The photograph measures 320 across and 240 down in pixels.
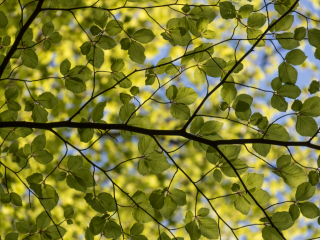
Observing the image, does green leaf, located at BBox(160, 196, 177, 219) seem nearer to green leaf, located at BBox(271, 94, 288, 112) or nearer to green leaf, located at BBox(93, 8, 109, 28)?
green leaf, located at BBox(271, 94, 288, 112)

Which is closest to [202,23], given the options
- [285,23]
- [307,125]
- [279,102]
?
[285,23]

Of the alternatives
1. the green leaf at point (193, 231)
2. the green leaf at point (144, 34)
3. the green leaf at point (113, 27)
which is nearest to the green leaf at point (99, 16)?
the green leaf at point (113, 27)

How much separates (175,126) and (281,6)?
2.52 m

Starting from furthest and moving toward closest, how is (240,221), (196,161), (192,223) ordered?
1. (240,221)
2. (196,161)
3. (192,223)

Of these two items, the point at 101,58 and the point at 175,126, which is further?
the point at 175,126

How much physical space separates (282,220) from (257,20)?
0.82m

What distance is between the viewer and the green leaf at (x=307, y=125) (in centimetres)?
104

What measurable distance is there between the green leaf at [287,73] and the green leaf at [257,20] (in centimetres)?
20

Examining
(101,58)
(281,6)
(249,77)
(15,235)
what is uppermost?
(249,77)

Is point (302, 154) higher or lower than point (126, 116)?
higher

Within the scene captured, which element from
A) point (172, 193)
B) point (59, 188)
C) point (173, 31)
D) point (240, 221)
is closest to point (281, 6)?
point (173, 31)

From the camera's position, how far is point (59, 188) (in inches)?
119

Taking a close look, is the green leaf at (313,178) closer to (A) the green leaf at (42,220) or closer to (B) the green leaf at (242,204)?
(B) the green leaf at (242,204)

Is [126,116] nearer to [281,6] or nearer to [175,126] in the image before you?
[281,6]
